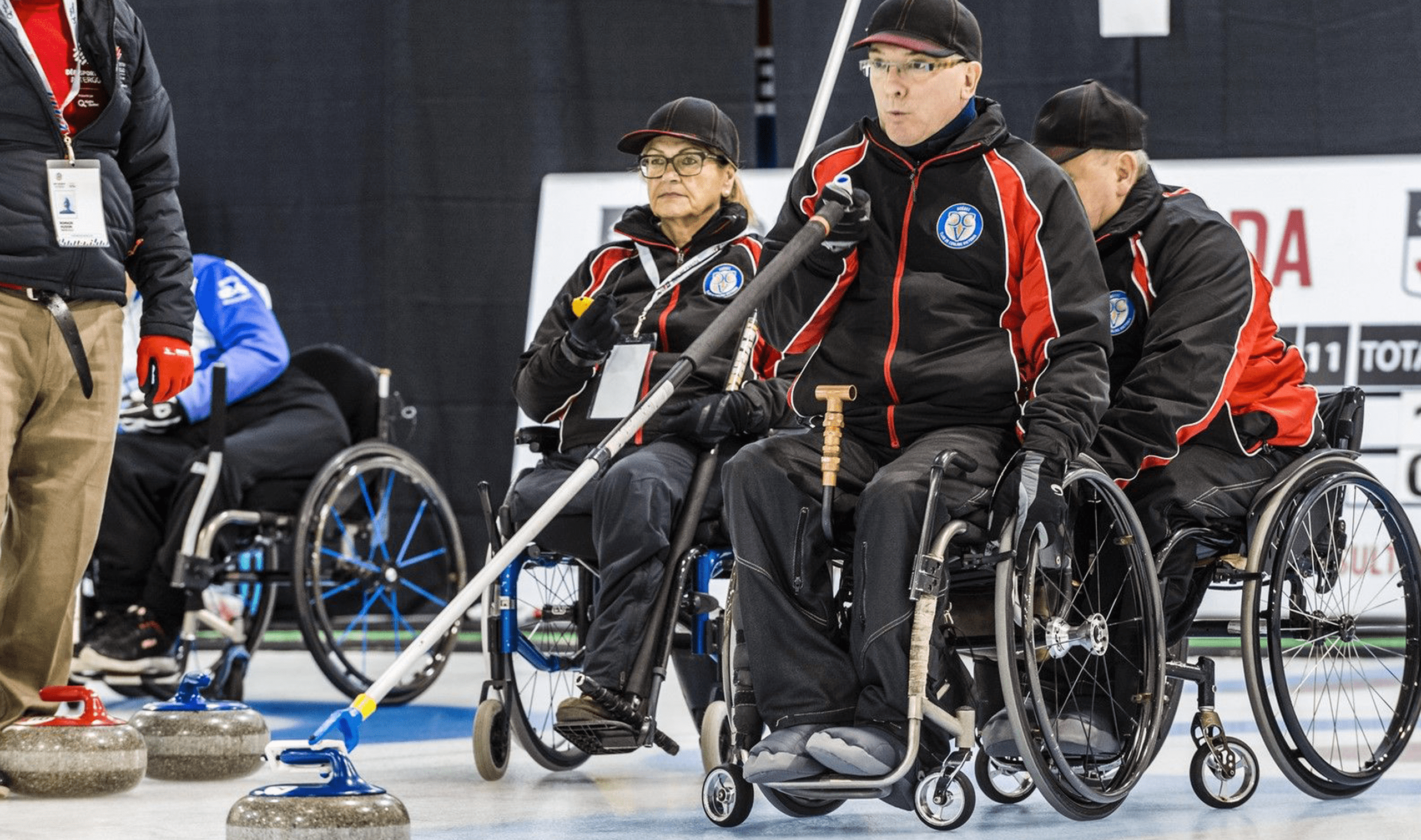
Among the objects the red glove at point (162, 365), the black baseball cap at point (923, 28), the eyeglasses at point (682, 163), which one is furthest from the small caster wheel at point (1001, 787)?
the red glove at point (162, 365)

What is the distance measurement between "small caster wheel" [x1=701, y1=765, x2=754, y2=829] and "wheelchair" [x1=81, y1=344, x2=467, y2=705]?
165cm

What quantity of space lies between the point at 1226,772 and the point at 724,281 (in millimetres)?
1159

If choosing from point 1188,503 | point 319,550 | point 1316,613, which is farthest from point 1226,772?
point 319,550

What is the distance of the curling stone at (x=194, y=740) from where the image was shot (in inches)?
124

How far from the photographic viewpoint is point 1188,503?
2.75m

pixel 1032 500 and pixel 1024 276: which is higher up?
pixel 1024 276

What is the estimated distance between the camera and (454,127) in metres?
5.62

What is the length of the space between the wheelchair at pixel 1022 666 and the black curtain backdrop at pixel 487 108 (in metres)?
2.91

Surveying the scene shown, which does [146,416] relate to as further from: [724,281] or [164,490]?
[724,281]

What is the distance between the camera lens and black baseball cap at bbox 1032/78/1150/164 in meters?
2.93

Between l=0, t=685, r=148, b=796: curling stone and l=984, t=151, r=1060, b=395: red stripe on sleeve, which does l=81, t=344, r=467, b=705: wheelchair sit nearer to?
l=0, t=685, r=148, b=796: curling stone

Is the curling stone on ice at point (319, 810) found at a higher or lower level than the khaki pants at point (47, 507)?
lower

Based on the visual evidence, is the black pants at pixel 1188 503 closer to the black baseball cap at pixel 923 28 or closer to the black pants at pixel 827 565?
the black pants at pixel 827 565

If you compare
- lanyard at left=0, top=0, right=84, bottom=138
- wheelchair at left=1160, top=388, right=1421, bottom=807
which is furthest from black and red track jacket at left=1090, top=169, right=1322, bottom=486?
Result: lanyard at left=0, top=0, right=84, bottom=138
